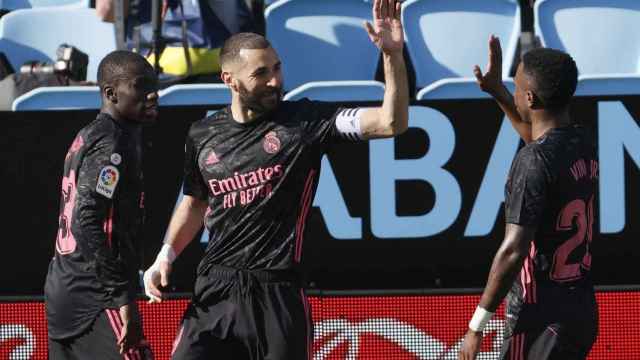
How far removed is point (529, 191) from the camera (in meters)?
4.71

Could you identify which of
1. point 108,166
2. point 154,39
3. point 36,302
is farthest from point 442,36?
point 108,166

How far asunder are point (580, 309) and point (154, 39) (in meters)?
4.36

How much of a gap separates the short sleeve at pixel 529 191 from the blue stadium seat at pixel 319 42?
12.7 ft

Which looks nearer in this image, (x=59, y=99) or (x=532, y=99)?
(x=532, y=99)

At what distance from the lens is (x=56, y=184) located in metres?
6.91

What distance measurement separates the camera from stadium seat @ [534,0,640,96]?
339 inches

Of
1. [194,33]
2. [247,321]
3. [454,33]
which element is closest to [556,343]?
[247,321]

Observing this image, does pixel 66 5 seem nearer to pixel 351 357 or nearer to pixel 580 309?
pixel 351 357

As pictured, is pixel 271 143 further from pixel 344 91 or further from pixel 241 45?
pixel 344 91

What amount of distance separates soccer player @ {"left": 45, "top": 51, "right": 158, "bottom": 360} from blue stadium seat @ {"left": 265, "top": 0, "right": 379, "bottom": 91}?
10.4 ft

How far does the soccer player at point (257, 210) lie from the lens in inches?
201

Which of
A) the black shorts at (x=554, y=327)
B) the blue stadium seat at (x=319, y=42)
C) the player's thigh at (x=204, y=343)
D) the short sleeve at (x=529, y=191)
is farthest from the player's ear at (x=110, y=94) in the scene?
the blue stadium seat at (x=319, y=42)

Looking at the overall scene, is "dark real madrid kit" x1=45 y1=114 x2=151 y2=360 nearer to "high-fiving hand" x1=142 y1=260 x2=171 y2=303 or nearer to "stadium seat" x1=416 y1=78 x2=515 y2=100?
"high-fiving hand" x1=142 y1=260 x2=171 y2=303

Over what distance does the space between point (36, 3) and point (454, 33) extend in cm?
338
